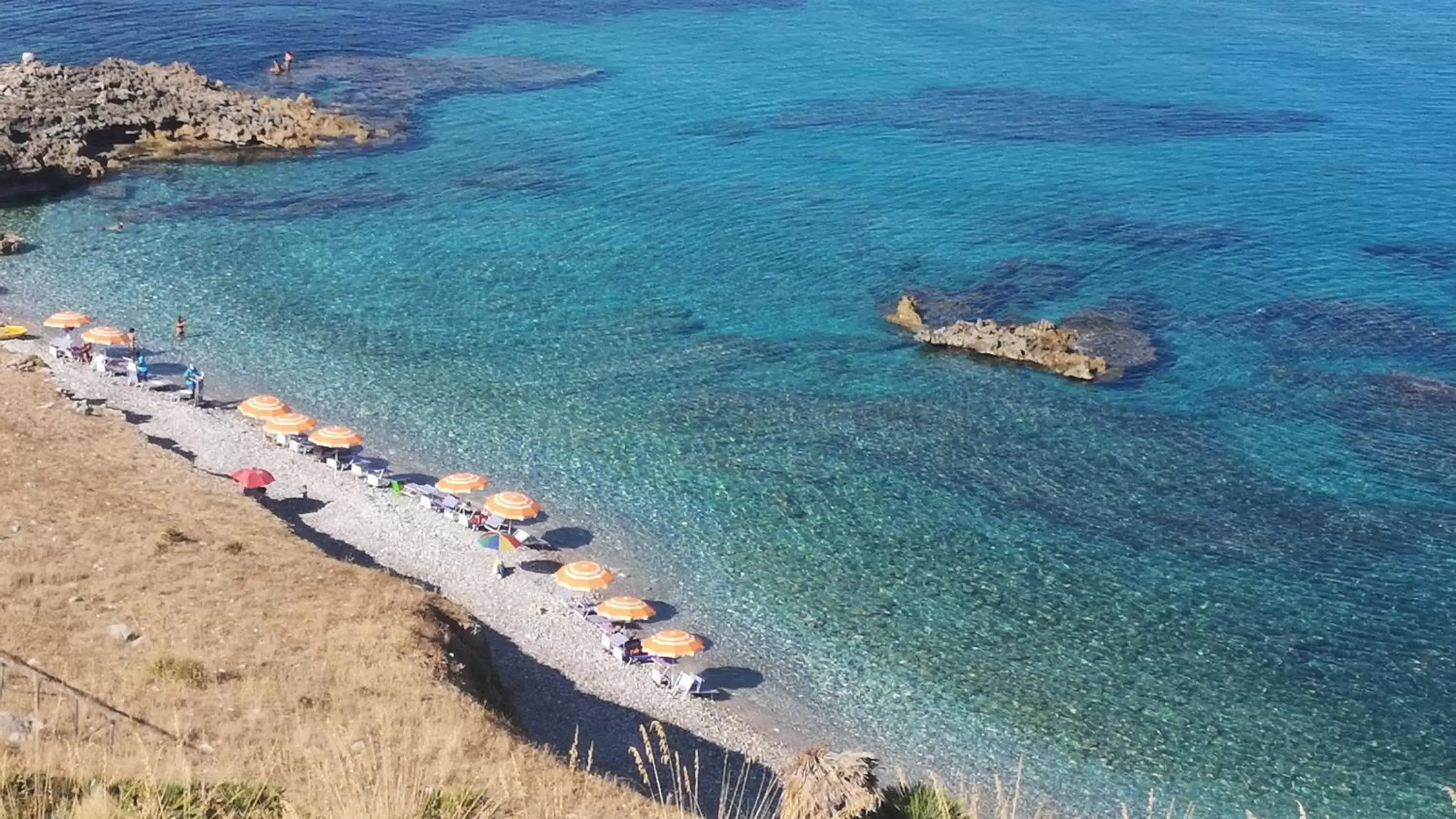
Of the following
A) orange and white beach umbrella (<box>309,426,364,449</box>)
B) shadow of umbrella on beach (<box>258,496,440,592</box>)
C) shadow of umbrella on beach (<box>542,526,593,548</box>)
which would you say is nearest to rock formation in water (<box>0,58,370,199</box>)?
orange and white beach umbrella (<box>309,426,364,449</box>)

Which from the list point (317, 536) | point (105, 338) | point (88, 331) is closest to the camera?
point (317, 536)

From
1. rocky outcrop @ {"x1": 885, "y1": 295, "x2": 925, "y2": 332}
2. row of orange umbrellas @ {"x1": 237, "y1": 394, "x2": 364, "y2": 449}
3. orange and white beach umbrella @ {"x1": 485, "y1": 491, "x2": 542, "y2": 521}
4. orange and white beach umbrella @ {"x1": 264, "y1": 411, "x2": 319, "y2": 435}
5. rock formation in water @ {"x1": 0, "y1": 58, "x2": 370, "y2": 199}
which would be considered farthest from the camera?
rock formation in water @ {"x1": 0, "y1": 58, "x2": 370, "y2": 199}

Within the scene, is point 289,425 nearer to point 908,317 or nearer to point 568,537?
point 568,537

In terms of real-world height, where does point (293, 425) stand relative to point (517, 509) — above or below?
above

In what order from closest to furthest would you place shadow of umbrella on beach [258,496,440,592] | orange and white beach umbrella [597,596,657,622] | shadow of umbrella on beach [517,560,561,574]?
orange and white beach umbrella [597,596,657,622]
shadow of umbrella on beach [258,496,440,592]
shadow of umbrella on beach [517,560,561,574]

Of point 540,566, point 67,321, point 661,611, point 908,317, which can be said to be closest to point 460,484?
point 540,566

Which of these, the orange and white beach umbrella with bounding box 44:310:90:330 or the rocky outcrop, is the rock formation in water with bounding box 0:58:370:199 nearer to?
the orange and white beach umbrella with bounding box 44:310:90:330

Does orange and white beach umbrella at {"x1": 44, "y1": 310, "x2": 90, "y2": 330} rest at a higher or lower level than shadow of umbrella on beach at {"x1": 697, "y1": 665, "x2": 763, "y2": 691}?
higher
